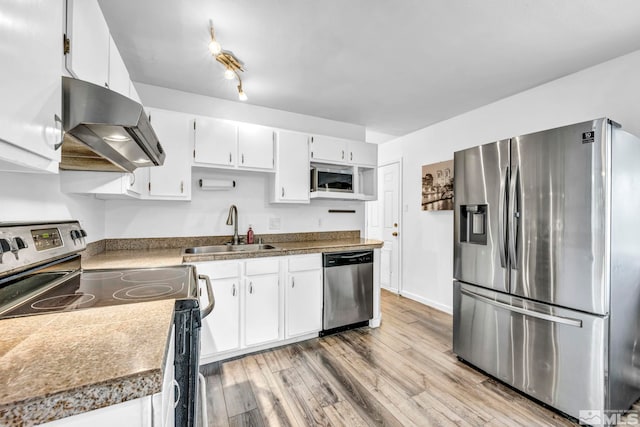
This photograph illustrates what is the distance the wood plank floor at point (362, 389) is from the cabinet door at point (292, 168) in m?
1.50

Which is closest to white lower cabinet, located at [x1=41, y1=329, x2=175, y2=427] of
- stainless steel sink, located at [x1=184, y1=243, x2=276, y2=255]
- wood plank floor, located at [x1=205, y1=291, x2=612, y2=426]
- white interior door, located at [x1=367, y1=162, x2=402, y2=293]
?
wood plank floor, located at [x1=205, y1=291, x2=612, y2=426]

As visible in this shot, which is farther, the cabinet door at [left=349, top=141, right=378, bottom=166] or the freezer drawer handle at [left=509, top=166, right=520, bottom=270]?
the cabinet door at [left=349, top=141, right=378, bottom=166]

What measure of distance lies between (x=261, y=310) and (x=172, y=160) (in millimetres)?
1546

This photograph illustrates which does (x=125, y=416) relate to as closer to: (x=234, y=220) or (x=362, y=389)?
(x=362, y=389)

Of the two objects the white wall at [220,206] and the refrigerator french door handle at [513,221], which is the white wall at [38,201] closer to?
the white wall at [220,206]

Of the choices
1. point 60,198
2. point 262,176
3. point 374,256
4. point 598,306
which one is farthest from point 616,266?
point 60,198

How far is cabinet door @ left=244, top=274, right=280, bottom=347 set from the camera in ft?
8.04

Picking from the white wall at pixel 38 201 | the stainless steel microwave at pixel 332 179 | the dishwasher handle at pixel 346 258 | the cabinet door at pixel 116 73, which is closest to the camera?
the white wall at pixel 38 201

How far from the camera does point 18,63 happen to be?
666mm

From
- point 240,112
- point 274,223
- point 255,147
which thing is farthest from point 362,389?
point 240,112

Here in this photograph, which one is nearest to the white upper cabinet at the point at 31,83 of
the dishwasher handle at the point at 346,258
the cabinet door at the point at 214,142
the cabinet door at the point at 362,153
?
the cabinet door at the point at 214,142

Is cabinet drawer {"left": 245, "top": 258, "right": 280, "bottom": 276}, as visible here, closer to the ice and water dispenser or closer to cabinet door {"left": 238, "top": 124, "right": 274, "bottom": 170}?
cabinet door {"left": 238, "top": 124, "right": 274, "bottom": 170}

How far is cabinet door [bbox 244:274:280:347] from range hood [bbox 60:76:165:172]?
1369 millimetres

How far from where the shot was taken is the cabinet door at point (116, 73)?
1379mm
